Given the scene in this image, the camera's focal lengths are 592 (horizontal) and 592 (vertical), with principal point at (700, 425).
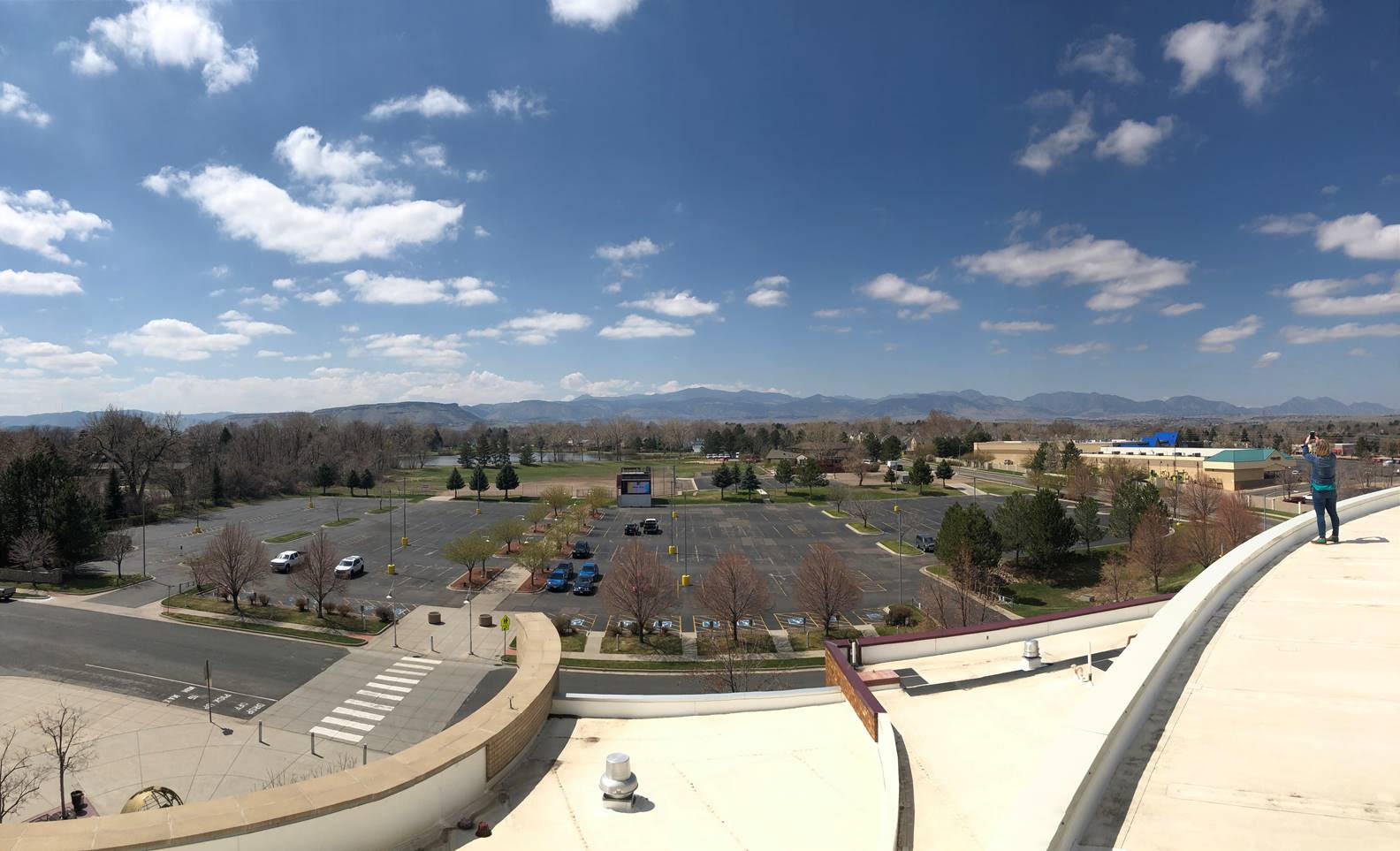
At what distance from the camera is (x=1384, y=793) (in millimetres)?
4664

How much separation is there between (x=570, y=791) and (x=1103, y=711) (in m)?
6.04

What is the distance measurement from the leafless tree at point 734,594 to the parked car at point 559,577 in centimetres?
1179

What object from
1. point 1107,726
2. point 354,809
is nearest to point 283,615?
point 354,809

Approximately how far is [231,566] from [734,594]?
2746cm

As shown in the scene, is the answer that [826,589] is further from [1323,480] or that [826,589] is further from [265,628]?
[265,628]

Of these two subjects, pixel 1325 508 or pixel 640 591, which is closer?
pixel 1325 508

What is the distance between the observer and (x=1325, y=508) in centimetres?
1286

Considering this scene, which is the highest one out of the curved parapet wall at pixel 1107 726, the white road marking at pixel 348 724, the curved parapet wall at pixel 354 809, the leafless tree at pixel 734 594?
the curved parapet wall at pixel 1107 726

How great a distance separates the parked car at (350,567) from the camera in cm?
3803

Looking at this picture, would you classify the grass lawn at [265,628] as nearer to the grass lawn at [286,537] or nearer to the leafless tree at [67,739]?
the leafless tree at [67,739]

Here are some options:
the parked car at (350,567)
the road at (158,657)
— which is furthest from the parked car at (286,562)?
the road at (158,657)

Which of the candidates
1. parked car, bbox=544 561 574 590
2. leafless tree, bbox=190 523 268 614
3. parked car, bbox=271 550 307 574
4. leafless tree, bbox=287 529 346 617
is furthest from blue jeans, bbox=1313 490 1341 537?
parked car, bbox=271 550 307 574

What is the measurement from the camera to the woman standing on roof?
1143 centimetres

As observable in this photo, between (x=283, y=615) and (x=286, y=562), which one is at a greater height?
→ (x=286, y=562)
